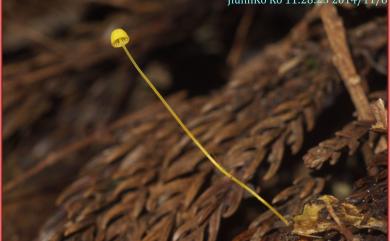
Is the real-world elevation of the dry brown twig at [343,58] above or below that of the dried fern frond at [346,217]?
above

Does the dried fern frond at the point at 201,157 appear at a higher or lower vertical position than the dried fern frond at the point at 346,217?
higher

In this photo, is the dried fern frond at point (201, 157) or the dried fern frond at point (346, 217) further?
the dried fern frond at point (201, 157)

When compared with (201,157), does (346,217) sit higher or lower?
lower

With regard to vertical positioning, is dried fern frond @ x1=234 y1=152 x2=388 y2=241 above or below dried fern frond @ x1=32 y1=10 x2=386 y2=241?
below

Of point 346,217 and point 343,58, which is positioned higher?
point 343,58

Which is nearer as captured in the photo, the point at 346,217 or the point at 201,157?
the point at 346,217

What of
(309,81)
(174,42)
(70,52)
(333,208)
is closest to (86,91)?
(70,52)

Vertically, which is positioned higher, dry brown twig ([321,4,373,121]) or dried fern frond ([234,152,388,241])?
dry brown twig ([321,4,373,121])

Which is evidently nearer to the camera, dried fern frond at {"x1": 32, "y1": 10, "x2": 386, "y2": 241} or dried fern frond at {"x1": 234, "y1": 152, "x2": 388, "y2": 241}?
dried fern frond at {"x1": 234, "y1": 152, "x2": 388, "y2": 241}

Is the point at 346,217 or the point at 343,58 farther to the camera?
the point at 343,58

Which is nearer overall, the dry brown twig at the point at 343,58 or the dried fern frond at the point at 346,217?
the dried fern frond at the point at 346,217

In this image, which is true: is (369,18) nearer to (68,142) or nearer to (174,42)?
(174,42)
